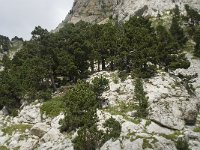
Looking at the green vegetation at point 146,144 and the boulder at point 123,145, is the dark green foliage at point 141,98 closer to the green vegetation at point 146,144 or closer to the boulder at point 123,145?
the boulder at point 123,145

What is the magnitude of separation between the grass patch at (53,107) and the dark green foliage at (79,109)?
5.26 meters

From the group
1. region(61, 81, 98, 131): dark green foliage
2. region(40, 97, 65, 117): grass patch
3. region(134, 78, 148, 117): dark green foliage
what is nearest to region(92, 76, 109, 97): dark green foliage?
region(61, 81, 98, 131): dark green foliage

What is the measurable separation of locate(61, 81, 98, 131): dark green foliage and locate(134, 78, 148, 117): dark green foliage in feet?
27.9

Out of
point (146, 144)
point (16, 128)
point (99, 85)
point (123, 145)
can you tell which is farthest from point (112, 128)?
point (16, 128)

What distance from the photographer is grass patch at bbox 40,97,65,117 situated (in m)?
78.1

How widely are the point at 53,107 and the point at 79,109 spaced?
33.9 ft

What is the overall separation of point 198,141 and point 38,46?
49.4m

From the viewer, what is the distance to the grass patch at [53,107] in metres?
78.1

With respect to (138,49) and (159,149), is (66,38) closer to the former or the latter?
(138,49)

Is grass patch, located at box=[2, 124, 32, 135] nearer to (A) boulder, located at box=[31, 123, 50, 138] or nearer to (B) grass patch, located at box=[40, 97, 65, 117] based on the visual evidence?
(A) boulder, located at box=[31, 123, 50, 138]

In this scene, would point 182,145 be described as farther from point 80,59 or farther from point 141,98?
point 80,59

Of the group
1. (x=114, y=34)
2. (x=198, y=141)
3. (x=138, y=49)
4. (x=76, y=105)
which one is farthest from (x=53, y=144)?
(x=114, y=34)

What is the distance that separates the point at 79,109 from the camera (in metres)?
71.2

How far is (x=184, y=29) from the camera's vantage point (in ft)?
433
